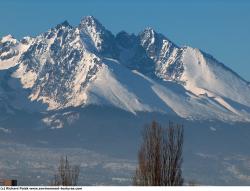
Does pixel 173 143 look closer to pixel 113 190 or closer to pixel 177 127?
pixel 177 127

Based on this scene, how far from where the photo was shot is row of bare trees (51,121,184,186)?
73.4 m

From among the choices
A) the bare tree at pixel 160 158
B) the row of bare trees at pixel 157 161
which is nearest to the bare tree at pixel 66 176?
the row of bare trees at pixel 157 161

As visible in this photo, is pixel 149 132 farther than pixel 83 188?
Yes

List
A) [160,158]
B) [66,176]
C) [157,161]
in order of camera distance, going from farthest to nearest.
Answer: [66,176], [160,158], [157,161]

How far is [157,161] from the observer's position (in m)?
75.4

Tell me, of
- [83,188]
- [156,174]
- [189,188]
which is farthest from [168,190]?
[156,174]

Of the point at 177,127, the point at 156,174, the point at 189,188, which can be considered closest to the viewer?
the point at 189,188

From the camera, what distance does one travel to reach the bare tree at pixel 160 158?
2886 inches

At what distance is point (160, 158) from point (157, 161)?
1.23 metres

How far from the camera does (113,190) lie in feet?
136

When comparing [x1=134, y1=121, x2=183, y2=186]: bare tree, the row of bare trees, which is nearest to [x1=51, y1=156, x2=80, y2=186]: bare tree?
the row of bare trees

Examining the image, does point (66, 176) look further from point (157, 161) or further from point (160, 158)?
point (157, 161)

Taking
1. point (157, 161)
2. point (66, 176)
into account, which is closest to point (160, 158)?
point (157, 161)

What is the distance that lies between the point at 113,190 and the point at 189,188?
312 centimetres
